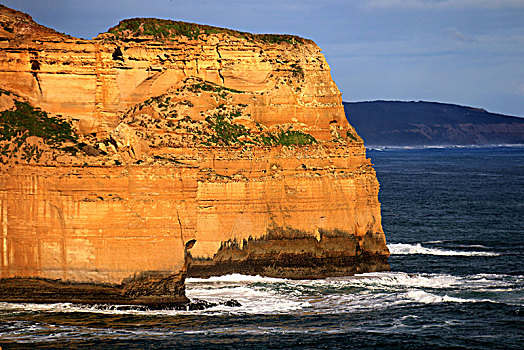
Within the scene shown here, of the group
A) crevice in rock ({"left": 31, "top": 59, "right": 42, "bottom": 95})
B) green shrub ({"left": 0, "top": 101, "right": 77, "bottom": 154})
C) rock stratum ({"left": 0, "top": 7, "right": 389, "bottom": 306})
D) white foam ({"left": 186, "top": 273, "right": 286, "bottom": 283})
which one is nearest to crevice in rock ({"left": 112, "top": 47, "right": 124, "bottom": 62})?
rock stratum ({"left": 0, "top": 7, "right": 389, "bottom": 306})

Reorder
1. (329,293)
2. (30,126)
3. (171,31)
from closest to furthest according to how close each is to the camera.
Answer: (30,126), (329,293), (171,31)

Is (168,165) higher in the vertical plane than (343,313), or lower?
higher

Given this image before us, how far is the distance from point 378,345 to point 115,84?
2072 centimetres

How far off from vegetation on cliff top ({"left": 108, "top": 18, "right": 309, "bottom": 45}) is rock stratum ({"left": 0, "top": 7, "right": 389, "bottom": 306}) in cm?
11

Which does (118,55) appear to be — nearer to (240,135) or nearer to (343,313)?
(240,135)

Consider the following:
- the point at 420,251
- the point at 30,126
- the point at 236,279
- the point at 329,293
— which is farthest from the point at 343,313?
the point at 420,251

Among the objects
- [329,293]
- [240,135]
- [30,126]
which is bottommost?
[329,293]

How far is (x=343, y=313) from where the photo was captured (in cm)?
4012

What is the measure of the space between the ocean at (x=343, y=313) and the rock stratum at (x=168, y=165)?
138 cm

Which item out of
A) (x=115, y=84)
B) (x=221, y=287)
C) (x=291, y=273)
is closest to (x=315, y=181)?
(x=291, y=273)

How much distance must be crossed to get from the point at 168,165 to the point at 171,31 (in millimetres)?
14308

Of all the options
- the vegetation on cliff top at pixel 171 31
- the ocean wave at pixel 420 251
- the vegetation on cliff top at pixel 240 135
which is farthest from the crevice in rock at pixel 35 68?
the ocean wave at pixel 420 251

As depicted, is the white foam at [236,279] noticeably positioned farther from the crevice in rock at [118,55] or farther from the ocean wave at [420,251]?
the crevice in rock at [118,55]

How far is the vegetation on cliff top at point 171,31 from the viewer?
4969cm
